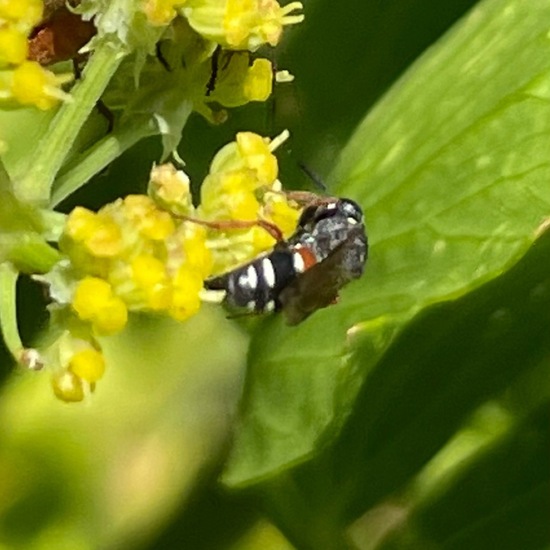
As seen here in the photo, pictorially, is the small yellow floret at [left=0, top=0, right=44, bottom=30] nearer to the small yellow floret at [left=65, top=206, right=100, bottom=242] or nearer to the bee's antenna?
the small yellow floret at [left=65, top=206, right=100, bottom=242]

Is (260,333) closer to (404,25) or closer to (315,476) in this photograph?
(315,476)

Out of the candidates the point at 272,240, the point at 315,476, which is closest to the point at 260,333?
the point at 315,476

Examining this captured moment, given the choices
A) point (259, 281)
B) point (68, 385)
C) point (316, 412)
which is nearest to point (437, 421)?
point (316, 412)

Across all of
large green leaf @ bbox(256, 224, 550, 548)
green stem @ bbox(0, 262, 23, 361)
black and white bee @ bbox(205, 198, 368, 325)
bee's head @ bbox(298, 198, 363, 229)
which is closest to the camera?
green stem @ bbox(0, 262, 23, 361)

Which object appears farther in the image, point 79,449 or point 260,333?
point 79,449

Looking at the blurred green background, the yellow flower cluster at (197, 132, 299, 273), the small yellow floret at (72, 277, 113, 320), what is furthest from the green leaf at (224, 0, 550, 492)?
the small yellow floret at (72, 277, 113, 320)

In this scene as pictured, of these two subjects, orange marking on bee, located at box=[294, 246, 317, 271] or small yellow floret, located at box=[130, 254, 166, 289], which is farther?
orange marking on bee, located at box=[294, 246, 317, 271]

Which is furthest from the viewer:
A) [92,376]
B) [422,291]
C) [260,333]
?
[260,333]
